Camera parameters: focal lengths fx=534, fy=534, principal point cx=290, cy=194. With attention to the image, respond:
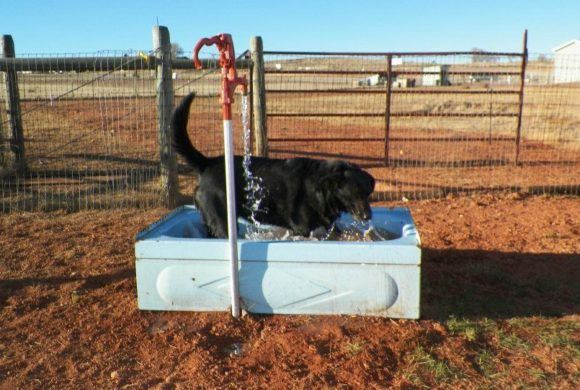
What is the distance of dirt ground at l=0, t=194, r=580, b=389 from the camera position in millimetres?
3111

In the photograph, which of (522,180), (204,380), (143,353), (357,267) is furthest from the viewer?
(522,180)

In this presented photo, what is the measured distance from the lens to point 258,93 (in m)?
7.95

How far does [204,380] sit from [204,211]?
5.82 feet

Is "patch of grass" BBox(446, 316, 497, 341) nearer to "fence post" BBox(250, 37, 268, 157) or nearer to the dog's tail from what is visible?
the dog's tail

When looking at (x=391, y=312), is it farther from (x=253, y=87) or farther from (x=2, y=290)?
(x=253, y=87)

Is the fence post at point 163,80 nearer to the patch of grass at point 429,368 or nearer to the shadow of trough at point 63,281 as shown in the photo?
the shadow of trough at point 63,281

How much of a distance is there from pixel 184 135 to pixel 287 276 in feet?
5.14

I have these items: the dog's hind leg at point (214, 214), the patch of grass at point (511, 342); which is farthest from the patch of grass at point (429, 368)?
the dog's hind leg at point (214, 214)

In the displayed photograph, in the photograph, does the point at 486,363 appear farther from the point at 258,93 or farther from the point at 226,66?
the point at 258,93

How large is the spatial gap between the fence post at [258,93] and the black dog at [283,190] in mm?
3425

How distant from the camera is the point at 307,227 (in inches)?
174

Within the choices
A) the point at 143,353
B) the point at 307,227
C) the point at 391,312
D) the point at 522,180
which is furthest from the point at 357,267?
the point at 522,180

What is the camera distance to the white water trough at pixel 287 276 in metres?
3.68

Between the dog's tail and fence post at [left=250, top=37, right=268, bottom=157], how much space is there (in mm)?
3404
